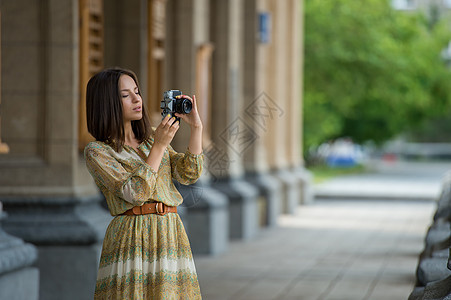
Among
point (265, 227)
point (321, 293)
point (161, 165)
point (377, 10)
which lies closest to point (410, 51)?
point (377, 10)

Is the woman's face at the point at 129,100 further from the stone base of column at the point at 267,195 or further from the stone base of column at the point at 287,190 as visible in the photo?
the stone base of column at the point at 287,190

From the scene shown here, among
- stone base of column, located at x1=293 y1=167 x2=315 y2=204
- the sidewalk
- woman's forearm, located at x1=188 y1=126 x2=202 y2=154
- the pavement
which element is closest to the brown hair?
woman's forearm, located at x1=188 y1=126 x2=202 y2=154

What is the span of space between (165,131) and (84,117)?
5.42 meters

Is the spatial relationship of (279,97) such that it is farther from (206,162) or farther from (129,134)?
(129,134)

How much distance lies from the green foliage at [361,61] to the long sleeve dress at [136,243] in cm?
2871

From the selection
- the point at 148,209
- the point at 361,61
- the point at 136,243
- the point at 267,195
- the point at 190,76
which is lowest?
the point at 267,195

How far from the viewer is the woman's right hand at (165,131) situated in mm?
4320

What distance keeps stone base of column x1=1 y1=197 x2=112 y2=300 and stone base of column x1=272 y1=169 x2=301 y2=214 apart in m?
11.5

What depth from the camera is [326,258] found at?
42.5ft

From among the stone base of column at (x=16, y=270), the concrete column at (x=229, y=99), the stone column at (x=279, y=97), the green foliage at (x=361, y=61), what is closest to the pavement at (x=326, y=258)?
the concrete column at (x=229, y=99)

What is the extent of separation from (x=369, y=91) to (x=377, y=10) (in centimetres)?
302

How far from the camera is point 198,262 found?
12305 mm

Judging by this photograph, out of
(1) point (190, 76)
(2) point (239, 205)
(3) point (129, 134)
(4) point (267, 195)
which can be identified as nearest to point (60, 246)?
(3) point (129, 134)

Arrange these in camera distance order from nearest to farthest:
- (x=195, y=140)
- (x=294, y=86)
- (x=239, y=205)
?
1. (x=195, y=140)
2. (x=239, y=205)
3. (x=294, y=86)
